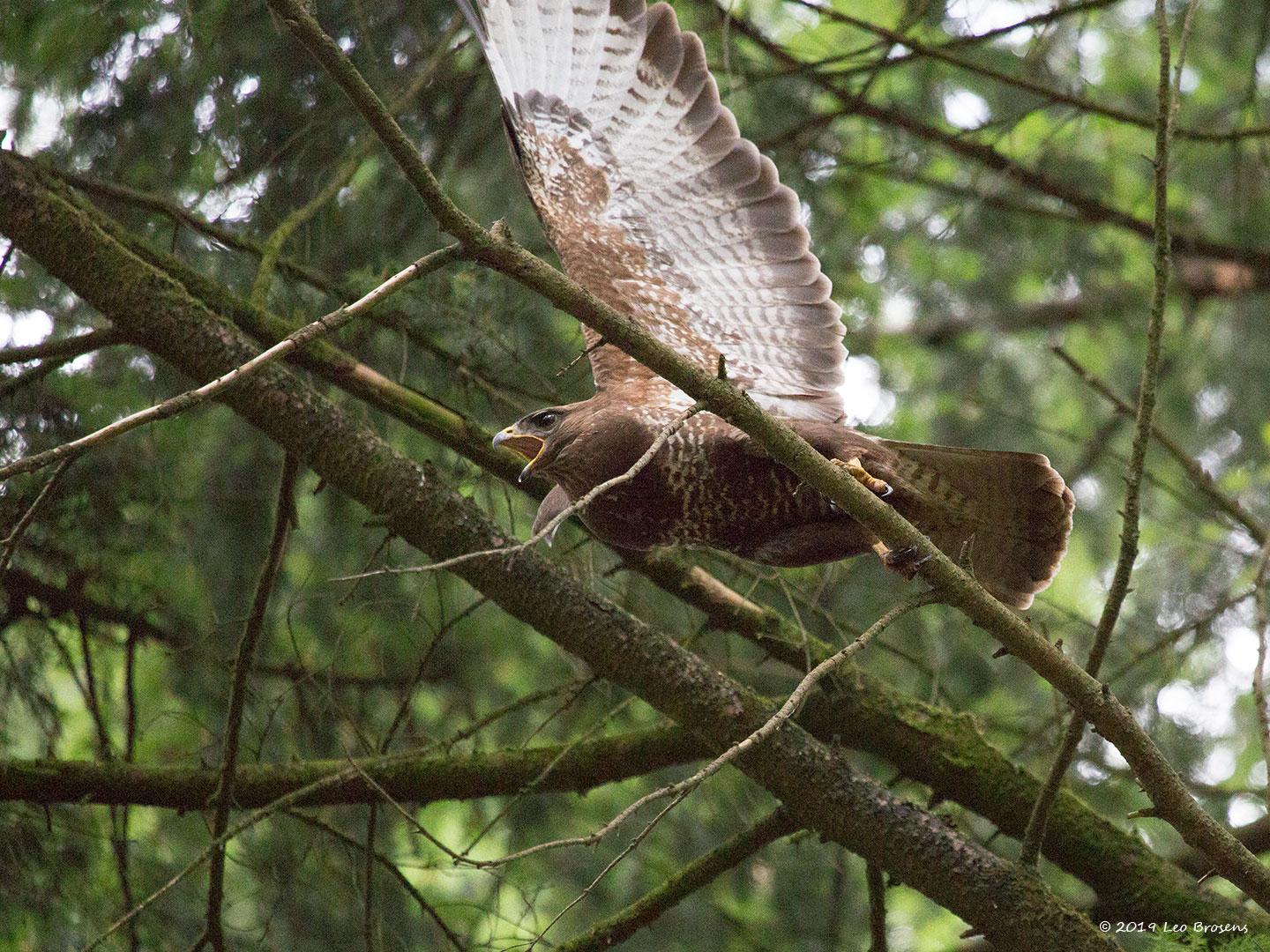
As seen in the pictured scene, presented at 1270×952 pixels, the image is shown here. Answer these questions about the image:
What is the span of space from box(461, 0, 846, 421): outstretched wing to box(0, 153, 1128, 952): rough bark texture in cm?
85

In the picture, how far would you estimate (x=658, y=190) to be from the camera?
4207mm

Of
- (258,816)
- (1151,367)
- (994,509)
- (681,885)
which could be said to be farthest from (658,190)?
→ (258,816)

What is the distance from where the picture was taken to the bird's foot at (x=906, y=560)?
260 cm

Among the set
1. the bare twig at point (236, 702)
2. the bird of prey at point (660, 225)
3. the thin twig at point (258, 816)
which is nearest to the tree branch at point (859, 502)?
the bird of prey at point (660, 225)

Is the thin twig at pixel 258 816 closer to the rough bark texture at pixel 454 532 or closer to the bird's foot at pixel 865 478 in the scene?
the rough bark texture at pixel 454 532

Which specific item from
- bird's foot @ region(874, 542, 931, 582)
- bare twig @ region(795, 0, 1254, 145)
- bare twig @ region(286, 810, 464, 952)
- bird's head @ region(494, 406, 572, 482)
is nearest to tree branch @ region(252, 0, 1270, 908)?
bird's foot @ region(874, 542, 931, 582)

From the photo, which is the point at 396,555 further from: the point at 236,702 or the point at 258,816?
the point at 258,816

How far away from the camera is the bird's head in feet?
11.5

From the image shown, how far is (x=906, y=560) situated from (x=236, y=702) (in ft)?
5.84

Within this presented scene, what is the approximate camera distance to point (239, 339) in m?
3.41

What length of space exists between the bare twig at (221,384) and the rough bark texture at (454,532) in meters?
1.14

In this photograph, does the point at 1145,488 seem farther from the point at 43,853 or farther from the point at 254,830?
the point at 43,853

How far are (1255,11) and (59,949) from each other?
603 cm

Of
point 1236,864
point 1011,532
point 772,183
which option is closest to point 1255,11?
point 772,183
